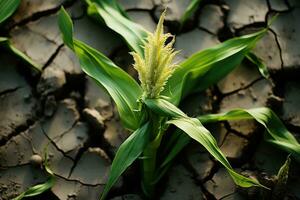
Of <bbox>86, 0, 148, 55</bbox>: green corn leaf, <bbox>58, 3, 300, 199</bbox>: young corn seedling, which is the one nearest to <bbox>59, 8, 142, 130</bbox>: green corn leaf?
<bbox>58, 3, 300, 199</bbox>: young corn seedling

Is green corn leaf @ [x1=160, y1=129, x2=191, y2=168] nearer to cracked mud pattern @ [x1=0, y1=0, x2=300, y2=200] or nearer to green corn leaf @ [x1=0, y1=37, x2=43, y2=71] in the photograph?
cracked mud pattern @ [x1=0, y1=0, x2=300, y2=200]

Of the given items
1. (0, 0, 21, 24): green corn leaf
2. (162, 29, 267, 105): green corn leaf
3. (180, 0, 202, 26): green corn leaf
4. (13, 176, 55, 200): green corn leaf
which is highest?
(0, 0, 21, 24): green corn leaf

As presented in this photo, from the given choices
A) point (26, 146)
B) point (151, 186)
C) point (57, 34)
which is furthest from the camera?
point (57, 34)

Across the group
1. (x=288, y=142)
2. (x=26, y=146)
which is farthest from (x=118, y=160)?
(x=288, y=142)

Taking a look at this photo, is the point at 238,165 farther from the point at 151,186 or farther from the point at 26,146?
the point at 26,146

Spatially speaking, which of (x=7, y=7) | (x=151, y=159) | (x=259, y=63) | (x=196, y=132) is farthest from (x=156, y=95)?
(x=7, y=7)

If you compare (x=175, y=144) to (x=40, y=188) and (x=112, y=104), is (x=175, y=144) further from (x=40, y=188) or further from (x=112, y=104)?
(x=40, y=188)
